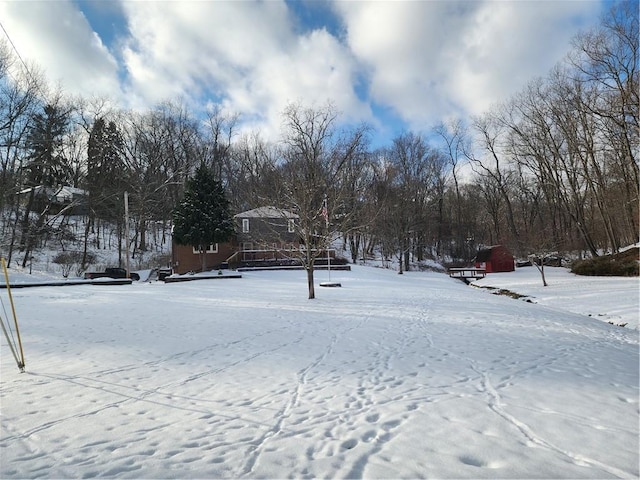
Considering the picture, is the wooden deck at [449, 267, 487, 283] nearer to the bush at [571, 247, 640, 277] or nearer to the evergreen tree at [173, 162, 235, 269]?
the bush at [571, 247, 640, 277]

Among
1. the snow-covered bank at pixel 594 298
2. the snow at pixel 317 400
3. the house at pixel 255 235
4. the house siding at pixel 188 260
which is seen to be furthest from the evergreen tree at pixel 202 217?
the snow-covered bank at pixel 594 298

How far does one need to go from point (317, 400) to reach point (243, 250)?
30.1 m

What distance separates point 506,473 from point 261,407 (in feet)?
8.10

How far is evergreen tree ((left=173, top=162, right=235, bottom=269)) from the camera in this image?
1127 inches

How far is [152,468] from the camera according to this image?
301 cm

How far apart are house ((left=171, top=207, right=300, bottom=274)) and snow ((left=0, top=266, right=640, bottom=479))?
73.4 feet

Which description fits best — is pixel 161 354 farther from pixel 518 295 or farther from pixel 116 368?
pixel 518 295

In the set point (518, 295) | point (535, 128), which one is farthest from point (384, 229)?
point (518, 295)

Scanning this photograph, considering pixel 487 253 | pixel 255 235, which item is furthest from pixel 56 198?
pixel 487 253

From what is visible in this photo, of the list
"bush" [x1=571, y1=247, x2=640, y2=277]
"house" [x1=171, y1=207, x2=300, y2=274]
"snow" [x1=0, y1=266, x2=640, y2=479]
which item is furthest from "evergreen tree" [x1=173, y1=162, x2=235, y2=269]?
"bush" [x1=571, y1=247, x2=640, y2=277]

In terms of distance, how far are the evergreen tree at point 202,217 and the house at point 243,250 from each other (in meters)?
1.93

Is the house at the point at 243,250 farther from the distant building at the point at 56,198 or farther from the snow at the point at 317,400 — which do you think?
the snow at the point at 317,400

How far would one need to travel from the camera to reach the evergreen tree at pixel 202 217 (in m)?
28.6

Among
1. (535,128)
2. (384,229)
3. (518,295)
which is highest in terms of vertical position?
(535,128)
